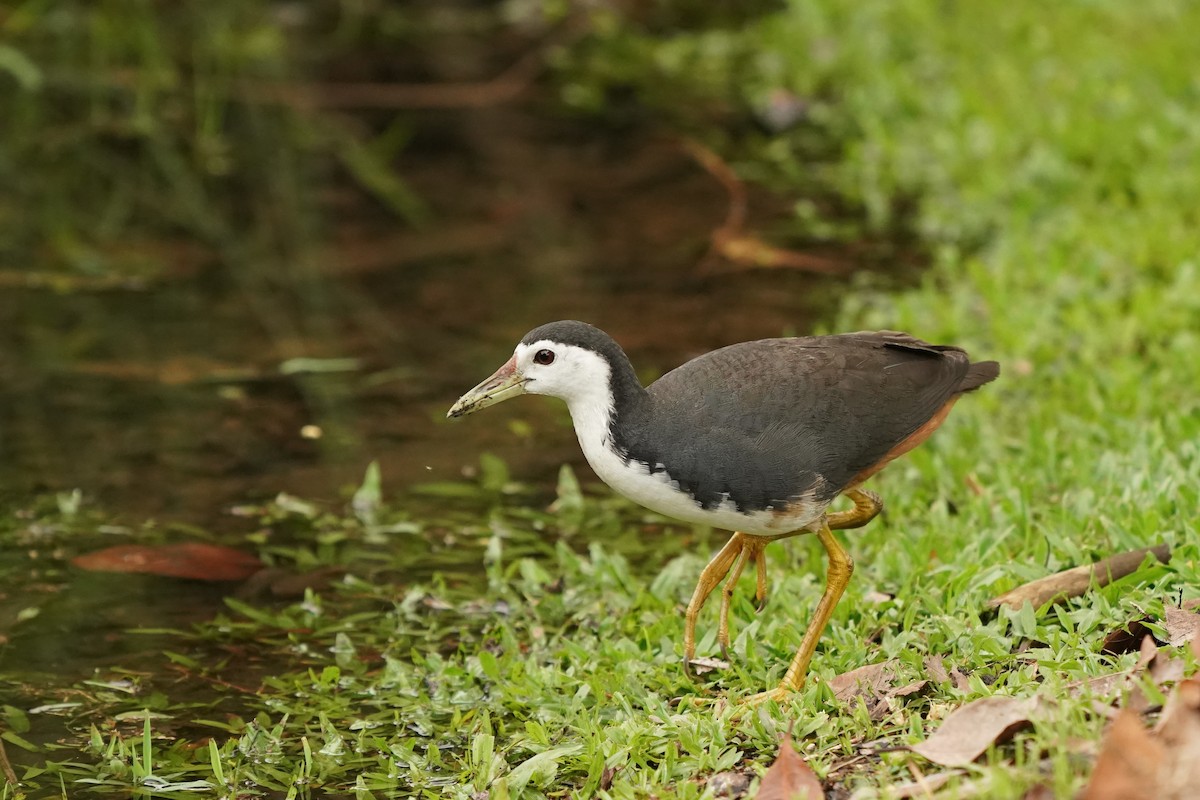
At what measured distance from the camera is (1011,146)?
8227 millimetres

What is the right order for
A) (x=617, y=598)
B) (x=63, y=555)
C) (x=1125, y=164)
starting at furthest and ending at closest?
(x=1125, y=164)
(x=63, y=555)
(x=617, y=598)

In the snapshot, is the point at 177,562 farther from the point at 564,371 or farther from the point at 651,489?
the point at 651,489

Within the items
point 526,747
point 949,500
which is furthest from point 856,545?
point 526,747

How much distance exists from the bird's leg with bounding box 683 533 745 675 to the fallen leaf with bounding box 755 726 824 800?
0.90 metres

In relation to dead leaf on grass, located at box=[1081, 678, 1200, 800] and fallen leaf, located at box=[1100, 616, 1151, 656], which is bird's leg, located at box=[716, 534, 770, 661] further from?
dead leaf on grass, located at box=[1081, 678, 1200, 800]

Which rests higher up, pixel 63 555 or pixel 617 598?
pixel 63 555

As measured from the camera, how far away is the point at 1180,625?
3.89m

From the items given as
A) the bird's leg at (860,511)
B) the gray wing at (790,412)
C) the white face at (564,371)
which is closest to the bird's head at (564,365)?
the white face at (564,371)

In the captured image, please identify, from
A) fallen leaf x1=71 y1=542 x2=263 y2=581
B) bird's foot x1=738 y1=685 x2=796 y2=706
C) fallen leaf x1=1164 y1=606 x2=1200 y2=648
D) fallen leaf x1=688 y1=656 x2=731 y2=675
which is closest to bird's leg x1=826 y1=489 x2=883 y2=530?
fallen leaf x1=688 y1=656 x2=731 y2=675

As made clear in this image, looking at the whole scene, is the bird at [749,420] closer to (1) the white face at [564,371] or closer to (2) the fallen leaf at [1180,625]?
(1) the white face at [564,371]

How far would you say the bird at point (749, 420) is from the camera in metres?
4.14

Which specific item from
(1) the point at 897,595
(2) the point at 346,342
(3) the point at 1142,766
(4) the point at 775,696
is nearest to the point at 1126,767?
(3) the point at 1142,766

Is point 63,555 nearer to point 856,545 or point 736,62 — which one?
point 856,545

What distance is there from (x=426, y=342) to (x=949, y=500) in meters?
2.76
